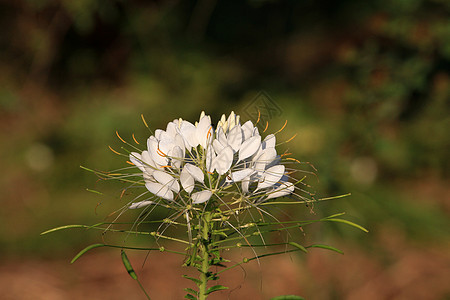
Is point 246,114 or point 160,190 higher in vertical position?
point 246,114

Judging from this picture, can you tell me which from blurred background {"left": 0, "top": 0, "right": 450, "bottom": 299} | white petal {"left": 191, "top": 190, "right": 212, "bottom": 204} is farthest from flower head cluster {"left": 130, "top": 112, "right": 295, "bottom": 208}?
blurred background {"left": 0, "top": 0, "right": 450, "bottom": 299}

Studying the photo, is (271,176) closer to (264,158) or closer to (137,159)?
(264,158)

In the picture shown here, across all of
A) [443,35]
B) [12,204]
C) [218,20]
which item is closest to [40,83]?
[12,204]

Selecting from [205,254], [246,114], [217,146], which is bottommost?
[205,254]

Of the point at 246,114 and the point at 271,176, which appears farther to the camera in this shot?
the point at 246,114

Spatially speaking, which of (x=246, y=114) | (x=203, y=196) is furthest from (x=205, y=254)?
(x=246, y=114)

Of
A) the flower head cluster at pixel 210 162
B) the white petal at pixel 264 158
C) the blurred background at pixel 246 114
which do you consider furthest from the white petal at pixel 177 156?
the blurred background at pixel 246 114

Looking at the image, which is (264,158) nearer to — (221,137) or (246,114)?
(221,137)

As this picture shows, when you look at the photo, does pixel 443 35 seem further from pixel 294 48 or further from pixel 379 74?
pixel 294 48
